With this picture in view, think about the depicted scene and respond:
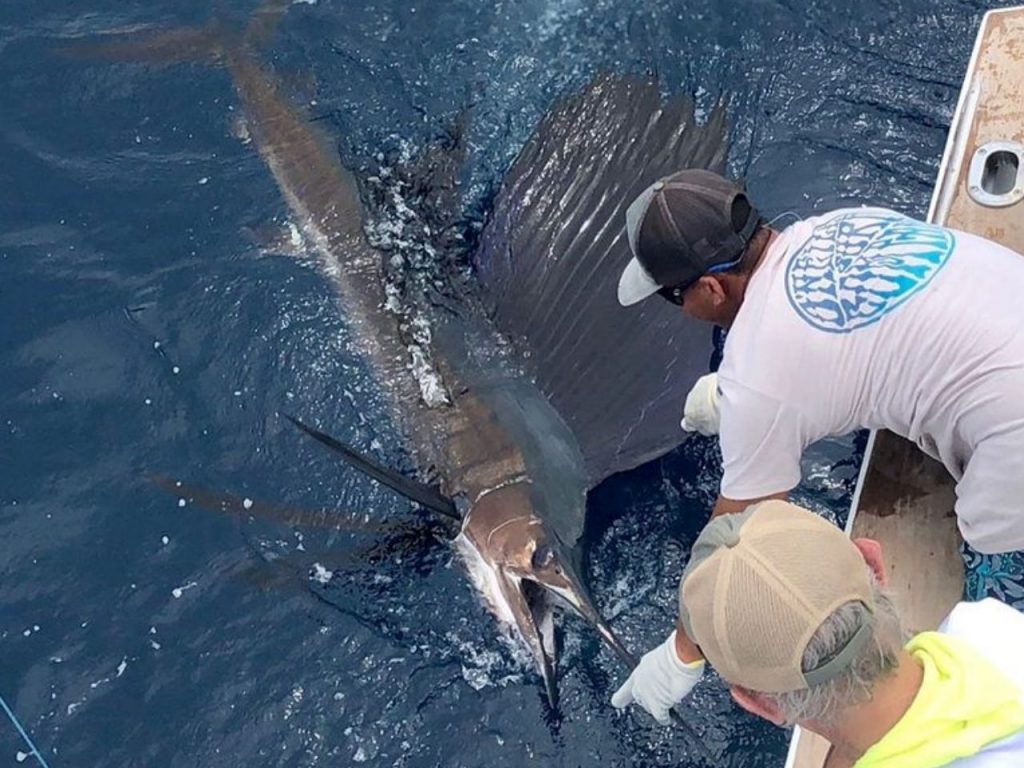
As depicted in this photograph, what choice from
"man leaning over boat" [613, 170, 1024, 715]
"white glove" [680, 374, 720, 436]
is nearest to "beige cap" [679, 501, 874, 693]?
"man leaning over boat" [613, 170, 1024, 715]

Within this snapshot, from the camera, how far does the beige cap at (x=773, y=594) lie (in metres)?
1.54

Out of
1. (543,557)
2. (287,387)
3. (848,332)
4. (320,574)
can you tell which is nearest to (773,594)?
(848,332)

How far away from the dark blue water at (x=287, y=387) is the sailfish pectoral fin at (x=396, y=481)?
0.64ft

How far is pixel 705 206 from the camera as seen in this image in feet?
8.08

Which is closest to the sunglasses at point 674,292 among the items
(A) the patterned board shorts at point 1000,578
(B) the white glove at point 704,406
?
(B) the white glove at point 704,406

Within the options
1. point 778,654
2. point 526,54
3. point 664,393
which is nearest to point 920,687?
point 778,654

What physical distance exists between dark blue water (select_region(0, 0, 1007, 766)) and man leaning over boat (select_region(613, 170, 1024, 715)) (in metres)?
1.07

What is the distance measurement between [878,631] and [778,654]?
14 centimetres

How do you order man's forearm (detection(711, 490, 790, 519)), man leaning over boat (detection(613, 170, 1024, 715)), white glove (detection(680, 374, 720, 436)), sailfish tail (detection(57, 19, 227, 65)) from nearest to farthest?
man leaning over boat (detection(613, 170, 1024, 715)) < man's forearm (detection(711, 490, 790, 519)) < white glove (detection(680, 374, 720, 436)) < sailfish tail (detection(57, 19, 227, 65))

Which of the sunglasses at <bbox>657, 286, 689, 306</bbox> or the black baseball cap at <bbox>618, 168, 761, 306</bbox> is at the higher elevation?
the black baseball cap at <bbox>618, 168, 761, 306</bbox>

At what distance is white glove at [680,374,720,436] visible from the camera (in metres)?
3.23

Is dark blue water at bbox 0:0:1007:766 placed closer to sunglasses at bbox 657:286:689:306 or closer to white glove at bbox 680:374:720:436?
white glove at bbox 680:374:720:436

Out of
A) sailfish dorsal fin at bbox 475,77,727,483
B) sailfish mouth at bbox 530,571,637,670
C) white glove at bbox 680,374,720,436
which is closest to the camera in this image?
sailfish mouth at bbox 530,571,637,670

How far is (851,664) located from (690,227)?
114cm
